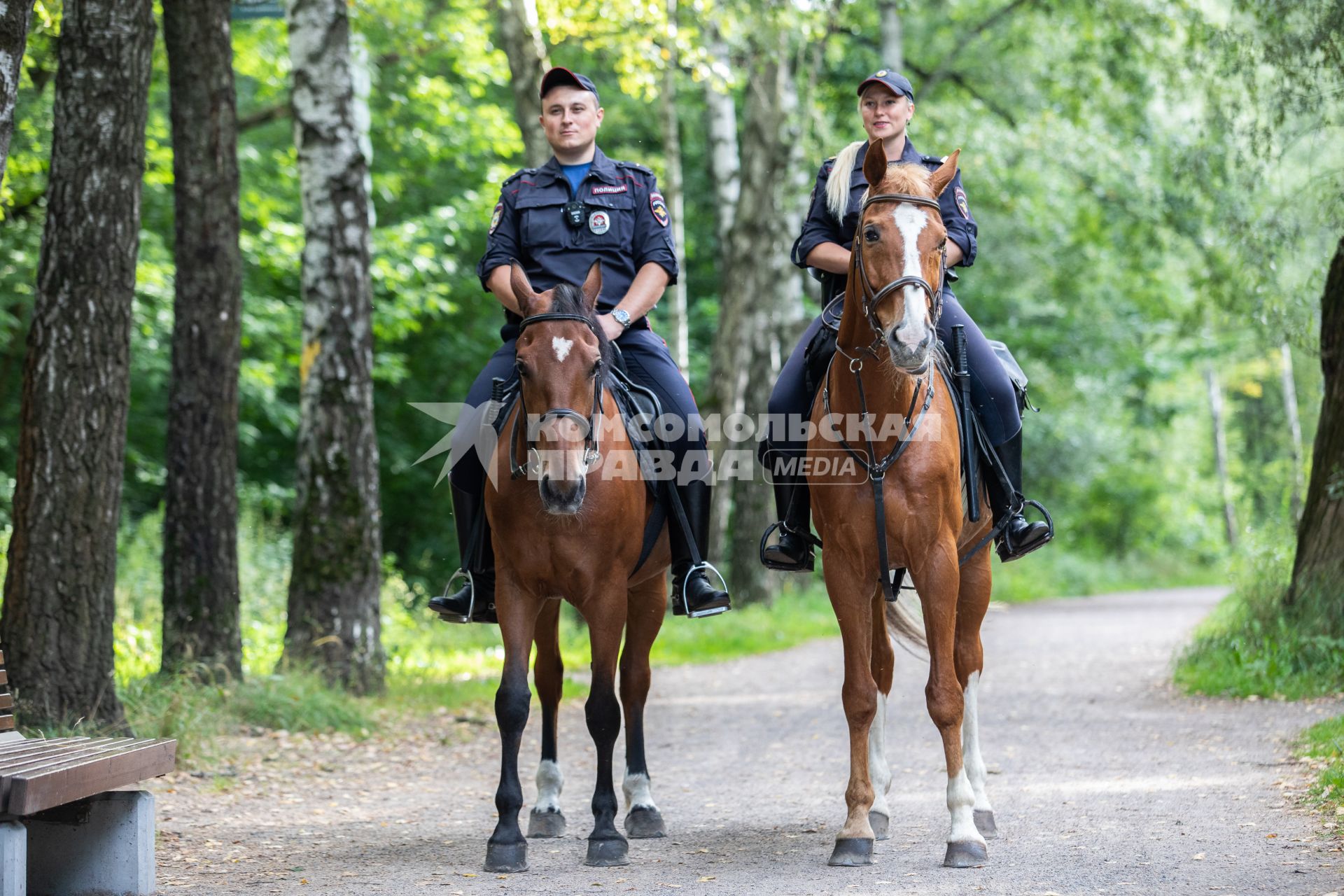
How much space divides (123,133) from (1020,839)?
647 centimetres

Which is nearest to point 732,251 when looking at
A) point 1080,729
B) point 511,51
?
point 511,51


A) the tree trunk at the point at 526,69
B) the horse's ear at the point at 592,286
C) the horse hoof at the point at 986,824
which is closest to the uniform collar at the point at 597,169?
the horse's ear at the point at 592,286

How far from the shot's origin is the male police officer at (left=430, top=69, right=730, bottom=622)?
6.73 metres

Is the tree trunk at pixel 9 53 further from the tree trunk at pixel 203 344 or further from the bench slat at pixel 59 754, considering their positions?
the tree trunk at pixel 203 344

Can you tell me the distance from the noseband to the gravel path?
2286 mm

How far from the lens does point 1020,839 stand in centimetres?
626

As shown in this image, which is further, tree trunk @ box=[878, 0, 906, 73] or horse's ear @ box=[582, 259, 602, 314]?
tree trunk @ box=[878, 0, 906, 73]

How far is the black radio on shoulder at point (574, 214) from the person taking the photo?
6.89 metres

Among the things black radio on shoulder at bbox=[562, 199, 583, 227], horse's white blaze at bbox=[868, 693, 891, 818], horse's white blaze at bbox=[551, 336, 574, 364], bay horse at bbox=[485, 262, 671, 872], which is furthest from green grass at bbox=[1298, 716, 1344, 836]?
black radio on shoulder at bbox=[562, 199, 583, 227]

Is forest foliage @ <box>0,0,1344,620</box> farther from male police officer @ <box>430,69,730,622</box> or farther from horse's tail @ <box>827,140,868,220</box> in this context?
horse's tail @ <box>827,140,868,220</box>

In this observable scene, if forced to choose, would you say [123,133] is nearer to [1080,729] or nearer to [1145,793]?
[1145,793]

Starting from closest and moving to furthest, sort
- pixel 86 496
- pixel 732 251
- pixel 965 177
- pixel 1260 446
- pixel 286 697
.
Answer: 1. pixel 86 496
2. pixel 286 697
3. pixel 732 251
4. pixel 965 177
5. pixel 1260 446

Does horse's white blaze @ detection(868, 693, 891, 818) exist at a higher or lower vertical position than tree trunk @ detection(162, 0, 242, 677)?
lower

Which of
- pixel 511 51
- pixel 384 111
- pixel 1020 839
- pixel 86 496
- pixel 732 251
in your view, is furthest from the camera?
pixel 384 111
